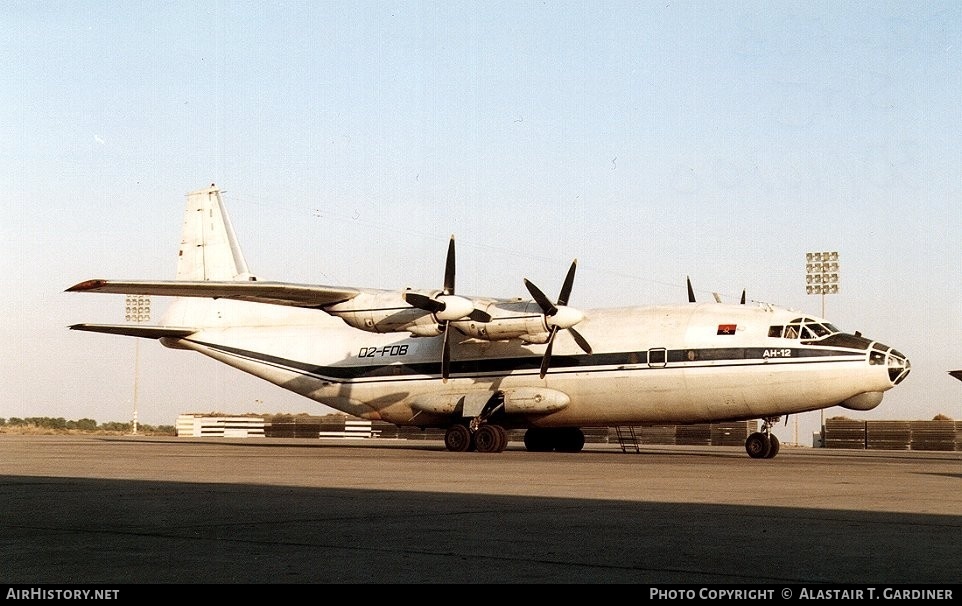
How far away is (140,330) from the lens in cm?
3997

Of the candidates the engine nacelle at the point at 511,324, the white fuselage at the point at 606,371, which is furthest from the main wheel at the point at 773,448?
the engine nacelle at the point at 511,324

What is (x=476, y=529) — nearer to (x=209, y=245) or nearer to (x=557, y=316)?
(x=557, y=316)

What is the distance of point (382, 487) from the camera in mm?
15820

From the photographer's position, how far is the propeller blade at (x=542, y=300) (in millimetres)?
32219

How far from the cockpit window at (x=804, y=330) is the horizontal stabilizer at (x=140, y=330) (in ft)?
77.8

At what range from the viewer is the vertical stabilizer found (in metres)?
43.7

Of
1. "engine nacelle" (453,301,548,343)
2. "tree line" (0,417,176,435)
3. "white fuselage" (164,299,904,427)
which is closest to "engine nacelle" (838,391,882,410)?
"white fuselage" (164,299,904,427)

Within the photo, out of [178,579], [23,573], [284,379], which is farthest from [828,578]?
[284,379]

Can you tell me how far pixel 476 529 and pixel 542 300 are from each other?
893 inches

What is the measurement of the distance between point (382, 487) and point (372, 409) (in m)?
23.0

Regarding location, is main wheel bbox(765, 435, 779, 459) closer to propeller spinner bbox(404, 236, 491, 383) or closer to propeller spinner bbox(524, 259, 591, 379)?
propeller spinner bbox(524, 259, 591, 379)

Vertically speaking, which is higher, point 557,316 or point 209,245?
point 209,245

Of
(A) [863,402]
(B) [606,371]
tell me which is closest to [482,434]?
(B) [606,371]
